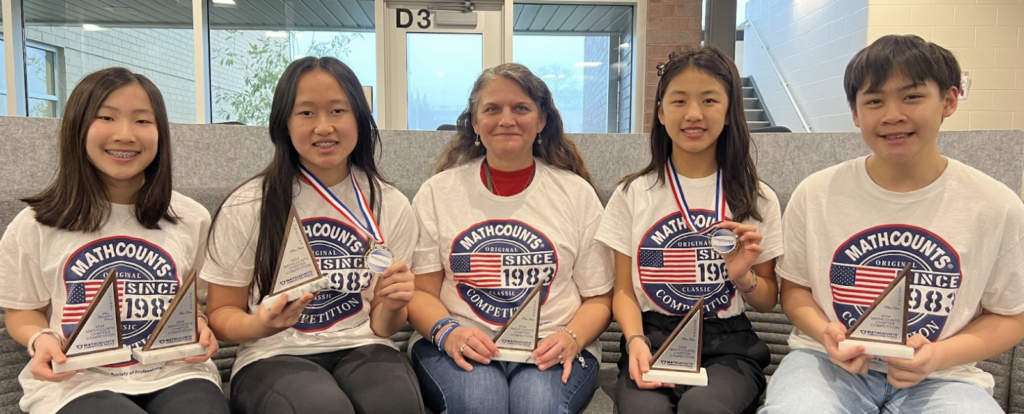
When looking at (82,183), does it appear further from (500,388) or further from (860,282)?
(860,282)

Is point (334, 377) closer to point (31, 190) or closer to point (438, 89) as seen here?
point (31, 190)

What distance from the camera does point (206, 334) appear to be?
146cm

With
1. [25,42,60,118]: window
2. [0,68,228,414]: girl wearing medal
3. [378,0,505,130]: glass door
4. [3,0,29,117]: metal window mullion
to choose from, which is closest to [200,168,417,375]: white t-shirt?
[0,68,228,414]: girl wearing medal

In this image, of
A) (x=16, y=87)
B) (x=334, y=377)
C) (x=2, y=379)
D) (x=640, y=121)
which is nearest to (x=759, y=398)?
(x=334, y=377)

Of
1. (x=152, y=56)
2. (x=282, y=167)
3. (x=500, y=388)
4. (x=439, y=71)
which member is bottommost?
(x=500, y=388)

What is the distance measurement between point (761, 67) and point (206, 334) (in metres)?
7.93

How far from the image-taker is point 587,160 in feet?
8.18

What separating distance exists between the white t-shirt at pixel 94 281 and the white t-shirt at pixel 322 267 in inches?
5.0

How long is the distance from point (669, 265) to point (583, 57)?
4919mm

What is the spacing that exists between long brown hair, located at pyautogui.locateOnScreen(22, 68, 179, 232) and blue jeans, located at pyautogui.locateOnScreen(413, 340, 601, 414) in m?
0.85

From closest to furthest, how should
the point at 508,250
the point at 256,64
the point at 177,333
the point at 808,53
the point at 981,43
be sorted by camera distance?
the point at 177,333, the point at 508,250, the point at 981,43, the point at 256,64, the point at 808,53

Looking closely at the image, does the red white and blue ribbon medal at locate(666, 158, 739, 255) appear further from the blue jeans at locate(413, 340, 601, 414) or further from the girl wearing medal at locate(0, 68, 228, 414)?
the girl wearing medal at locate(0, 68, 228, 414)

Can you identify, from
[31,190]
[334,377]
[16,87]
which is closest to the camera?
[334,377]

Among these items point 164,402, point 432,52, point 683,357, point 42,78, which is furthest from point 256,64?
point 683,357
